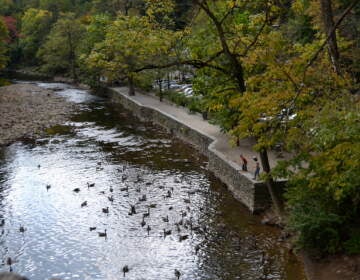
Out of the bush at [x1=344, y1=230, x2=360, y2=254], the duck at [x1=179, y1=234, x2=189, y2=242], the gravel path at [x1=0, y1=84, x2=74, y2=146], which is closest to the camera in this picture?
the bush at [x1=344, y1=230, x2=360, y2=254]

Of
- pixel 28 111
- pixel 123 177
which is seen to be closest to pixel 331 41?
pixel 123 177

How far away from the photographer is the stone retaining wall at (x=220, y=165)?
19891 mm

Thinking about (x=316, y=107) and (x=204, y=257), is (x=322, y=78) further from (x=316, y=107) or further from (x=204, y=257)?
(x=204, y=257)

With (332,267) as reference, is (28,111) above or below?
below

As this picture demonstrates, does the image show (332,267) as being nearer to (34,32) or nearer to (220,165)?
(220,165)

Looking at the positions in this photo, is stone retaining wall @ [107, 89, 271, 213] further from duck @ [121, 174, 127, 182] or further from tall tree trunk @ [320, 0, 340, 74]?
tall tree trunk @ [320, 0, 340, 74]

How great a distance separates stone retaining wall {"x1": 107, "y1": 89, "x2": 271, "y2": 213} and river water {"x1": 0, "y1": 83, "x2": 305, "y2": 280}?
1.55 ft

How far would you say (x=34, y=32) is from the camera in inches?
3430

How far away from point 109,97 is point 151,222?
37.6 metres

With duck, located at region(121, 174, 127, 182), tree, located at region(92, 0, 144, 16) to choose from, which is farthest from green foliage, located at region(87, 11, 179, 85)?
tree, located at region(92, 0, 144, 16)

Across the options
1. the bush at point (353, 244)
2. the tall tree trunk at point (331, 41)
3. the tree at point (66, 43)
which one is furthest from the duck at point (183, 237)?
the tree at point (66, 43)

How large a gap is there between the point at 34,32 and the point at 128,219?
74.9m

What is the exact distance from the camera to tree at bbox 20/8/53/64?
86062 mm

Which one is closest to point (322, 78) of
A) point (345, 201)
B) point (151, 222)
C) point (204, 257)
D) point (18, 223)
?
point (345, 201)
